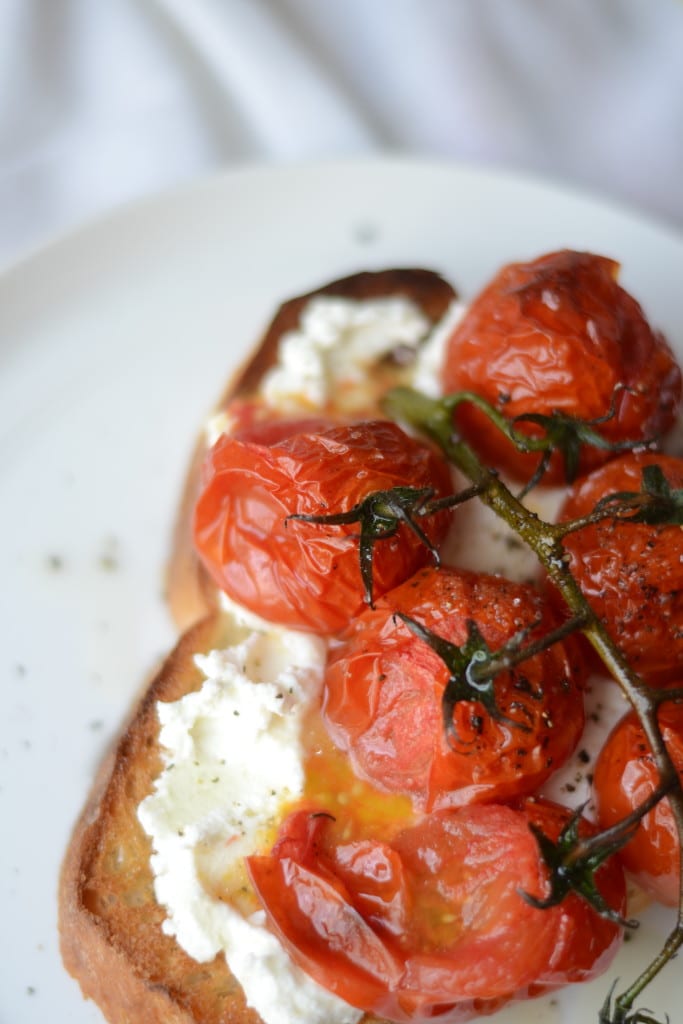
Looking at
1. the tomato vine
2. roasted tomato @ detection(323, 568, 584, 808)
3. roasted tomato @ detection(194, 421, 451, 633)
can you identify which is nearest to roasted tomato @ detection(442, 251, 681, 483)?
the tomato vine

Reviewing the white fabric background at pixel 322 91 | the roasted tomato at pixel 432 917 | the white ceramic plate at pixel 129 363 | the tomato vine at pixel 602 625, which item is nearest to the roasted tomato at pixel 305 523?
the tomato vine at pixel 602 625

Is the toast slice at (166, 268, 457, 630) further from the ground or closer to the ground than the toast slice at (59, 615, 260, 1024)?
further from the ground

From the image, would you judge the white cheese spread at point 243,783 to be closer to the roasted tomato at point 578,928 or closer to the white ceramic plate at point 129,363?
the roasted tomato at point 578,928

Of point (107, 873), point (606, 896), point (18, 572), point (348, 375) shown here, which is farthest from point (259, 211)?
point (606, 896)

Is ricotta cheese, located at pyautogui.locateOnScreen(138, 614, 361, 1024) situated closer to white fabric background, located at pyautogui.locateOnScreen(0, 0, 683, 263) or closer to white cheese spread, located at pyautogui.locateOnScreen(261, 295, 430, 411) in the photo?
white cheese spread, located at pyautogui.locateOnScreen(261, 295, 430, 411)

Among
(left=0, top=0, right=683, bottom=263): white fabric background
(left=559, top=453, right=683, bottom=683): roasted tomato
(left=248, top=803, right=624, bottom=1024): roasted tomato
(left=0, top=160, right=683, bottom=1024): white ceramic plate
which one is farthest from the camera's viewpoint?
(left=0, top=0, right=683, bottom=263): white fabric background

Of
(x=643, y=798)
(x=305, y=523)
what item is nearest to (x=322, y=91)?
(x=305, y=523)
